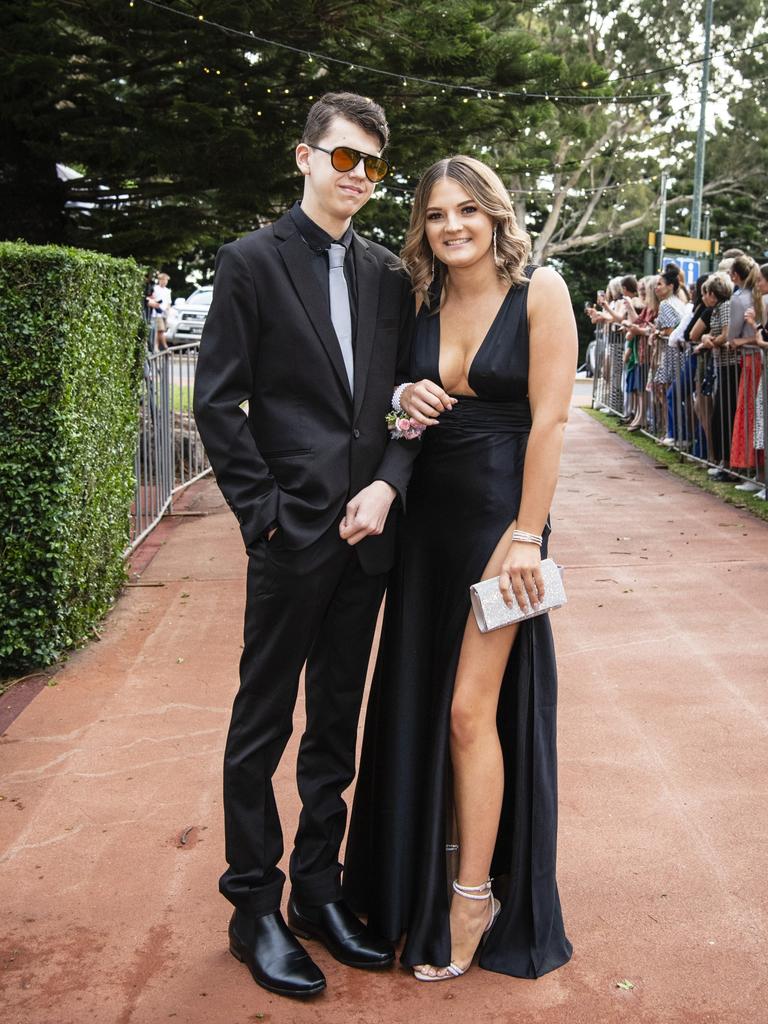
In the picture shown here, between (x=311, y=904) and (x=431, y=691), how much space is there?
2.22ft

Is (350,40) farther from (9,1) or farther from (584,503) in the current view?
(584,503)

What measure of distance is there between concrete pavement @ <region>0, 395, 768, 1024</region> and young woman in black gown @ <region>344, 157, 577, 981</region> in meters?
0.20

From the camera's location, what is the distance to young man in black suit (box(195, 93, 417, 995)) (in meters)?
2.95

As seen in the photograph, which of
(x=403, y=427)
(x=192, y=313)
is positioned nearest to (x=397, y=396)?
(x=403, y=427)

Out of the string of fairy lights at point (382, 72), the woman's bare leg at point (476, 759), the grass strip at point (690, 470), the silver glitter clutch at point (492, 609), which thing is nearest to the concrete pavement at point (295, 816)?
the woman's bare leg at point (476, 759)

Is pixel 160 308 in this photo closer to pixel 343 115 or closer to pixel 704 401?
pixel 704 401

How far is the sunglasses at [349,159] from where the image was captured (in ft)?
9.83

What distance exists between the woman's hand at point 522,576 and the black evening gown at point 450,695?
0.10 m

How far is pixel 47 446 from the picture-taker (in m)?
5.41

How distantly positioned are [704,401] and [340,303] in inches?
371

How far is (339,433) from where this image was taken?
302 centimetres

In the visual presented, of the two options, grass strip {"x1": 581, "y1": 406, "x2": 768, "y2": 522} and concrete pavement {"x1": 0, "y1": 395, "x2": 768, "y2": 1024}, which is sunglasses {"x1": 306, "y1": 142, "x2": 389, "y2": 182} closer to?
concrete pavement {"x1": 0, "y1": 395, "x2": 768, "y2": 1024}

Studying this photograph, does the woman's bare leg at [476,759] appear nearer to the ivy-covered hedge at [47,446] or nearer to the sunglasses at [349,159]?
the sunglasses at [349,159]

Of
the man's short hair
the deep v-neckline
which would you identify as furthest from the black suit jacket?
the man's short hair
